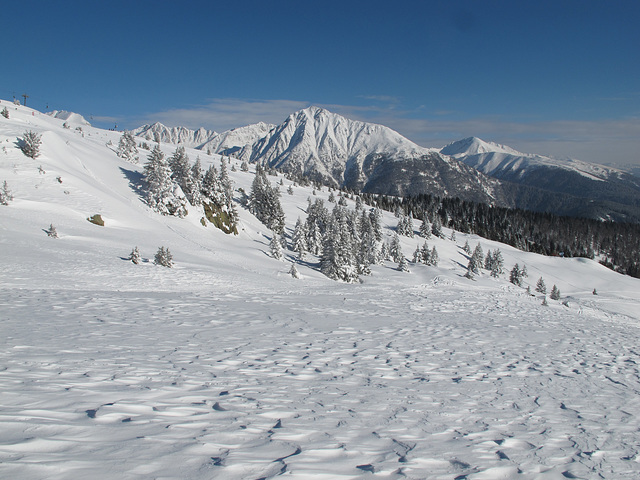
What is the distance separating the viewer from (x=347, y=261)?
42531 millimetres

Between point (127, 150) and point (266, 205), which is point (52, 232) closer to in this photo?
point (127, 150)

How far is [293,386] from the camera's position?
21.9 feet

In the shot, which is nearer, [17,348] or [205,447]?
[205,447]

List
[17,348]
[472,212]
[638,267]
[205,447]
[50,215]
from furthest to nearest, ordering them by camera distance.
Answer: [472,212] < [638,267] < [50,215] < [17,348] < [205,447]

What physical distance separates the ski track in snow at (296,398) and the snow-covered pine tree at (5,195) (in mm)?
20402

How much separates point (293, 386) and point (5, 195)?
1284 inches

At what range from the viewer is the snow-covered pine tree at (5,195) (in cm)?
2686

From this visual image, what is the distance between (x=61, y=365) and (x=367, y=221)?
69564 millimetres

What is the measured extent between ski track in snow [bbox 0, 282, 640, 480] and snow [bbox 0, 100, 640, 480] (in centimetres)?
3

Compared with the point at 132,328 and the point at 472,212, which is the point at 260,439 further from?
the point at 472,212

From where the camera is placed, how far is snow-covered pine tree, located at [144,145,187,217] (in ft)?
137

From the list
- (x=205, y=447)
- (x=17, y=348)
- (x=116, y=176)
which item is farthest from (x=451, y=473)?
(x=116, y=176)

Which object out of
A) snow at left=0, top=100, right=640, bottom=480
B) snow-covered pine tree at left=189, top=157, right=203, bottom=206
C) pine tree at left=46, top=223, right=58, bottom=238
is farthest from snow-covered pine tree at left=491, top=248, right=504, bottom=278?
pine tree at left=46, top=223, right=58, bottom=238

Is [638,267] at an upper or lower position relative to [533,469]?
lower
